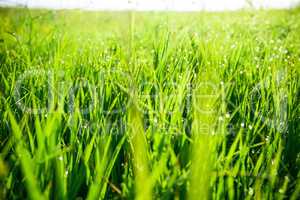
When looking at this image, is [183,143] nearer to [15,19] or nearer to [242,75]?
[242,75]

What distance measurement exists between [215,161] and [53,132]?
0.44 metres

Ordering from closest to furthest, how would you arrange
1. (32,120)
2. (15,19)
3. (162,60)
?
(32,120) → (162,60) → (15,19)

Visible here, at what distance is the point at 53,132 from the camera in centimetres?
87

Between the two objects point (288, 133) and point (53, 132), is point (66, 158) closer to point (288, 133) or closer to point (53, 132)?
point (53, 132)

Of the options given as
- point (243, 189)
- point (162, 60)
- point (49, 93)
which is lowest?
point (243, 189)

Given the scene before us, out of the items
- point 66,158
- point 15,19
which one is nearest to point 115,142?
point 66,158

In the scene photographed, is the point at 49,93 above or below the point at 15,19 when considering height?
below

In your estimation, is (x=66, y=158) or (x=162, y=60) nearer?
(x=66, y=158)

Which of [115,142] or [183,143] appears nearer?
[183,143]

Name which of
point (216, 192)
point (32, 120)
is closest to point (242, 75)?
point (216, 192)

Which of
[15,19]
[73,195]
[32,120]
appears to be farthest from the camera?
[15,19]

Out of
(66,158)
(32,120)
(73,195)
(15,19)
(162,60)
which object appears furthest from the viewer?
(15,19)

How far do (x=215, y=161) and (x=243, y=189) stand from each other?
0.12 meters

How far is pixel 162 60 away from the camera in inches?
63.5
